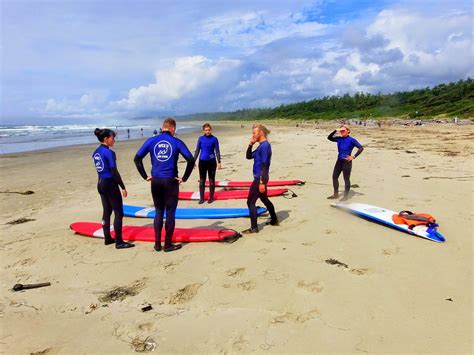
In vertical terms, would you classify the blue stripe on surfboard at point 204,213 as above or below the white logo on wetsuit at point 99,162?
below

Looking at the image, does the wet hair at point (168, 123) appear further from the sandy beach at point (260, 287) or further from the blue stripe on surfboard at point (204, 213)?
the blue stripe on surfboard at point (204, 213)

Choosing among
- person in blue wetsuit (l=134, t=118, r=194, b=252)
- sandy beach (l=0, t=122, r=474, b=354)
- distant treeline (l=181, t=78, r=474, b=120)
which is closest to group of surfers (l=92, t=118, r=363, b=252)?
person in blue wetsuit (l=134, t=118, r=194, b=252)

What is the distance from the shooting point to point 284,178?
10.4m

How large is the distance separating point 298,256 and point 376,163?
27.2ft

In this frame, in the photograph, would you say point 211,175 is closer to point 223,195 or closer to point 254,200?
point 223,195

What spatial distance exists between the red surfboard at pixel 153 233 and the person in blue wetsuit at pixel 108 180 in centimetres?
29

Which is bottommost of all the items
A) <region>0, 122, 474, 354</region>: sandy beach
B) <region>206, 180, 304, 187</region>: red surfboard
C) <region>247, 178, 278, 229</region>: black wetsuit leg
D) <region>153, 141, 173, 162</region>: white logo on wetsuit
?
<region>0, 122, 474, 354</region>: sandy beach

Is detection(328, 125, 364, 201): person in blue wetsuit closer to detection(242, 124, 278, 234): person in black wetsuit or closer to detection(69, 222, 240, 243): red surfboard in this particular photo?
detection(242, 124, 278, 234): person in black wetsuit

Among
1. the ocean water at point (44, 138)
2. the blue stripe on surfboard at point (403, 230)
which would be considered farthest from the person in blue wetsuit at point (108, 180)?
the ocean water at point (44, 138)

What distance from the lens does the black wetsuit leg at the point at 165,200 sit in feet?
17.0

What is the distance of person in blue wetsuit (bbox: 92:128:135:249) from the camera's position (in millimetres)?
5434

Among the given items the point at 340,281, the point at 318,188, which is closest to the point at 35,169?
the point at 318,188

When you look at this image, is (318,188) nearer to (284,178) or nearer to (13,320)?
(284,178)

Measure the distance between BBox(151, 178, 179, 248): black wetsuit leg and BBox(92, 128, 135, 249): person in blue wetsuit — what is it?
0.61m
